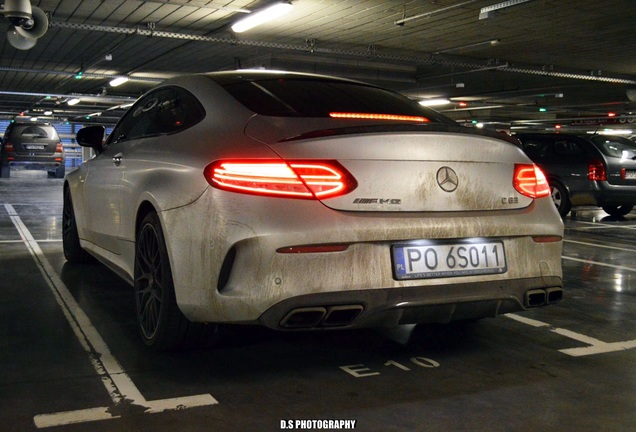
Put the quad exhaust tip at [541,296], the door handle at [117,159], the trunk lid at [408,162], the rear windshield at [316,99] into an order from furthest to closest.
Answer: the door handle at [117,159] < the rear windshield at [316,99] < the quad exhaust tip at [541,296] < the trunk lid at [408,162]

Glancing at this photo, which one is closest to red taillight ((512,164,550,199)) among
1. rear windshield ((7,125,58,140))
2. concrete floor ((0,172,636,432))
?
concrete floor ((0,172,636,432))

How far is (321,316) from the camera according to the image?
9.23 ft

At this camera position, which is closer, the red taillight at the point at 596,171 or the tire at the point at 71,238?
the tire at the point at 71,238

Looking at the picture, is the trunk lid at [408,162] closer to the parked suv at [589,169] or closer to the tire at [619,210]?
the parked suv at [589,169]

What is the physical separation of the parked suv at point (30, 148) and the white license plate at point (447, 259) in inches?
867

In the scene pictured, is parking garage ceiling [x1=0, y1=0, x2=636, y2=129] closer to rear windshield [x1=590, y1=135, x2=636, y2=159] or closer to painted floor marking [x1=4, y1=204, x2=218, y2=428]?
rear windshield [x1=590, y1=135, x2=636, y2=159]

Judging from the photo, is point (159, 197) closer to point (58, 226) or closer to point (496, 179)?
point (496, 179)

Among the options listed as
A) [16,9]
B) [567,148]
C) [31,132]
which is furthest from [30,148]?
[567,148]

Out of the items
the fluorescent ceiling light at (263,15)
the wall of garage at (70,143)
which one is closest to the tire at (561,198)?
the fluorescent ceiling light at (263,15)

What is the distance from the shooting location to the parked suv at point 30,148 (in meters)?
22.5

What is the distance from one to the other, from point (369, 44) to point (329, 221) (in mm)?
13129

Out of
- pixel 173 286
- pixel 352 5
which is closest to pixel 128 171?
pixel 173 286

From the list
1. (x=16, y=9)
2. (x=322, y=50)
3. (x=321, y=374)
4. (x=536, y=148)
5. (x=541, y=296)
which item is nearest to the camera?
(x=321, y=374)

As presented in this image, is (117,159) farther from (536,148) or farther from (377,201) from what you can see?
(536,148)
